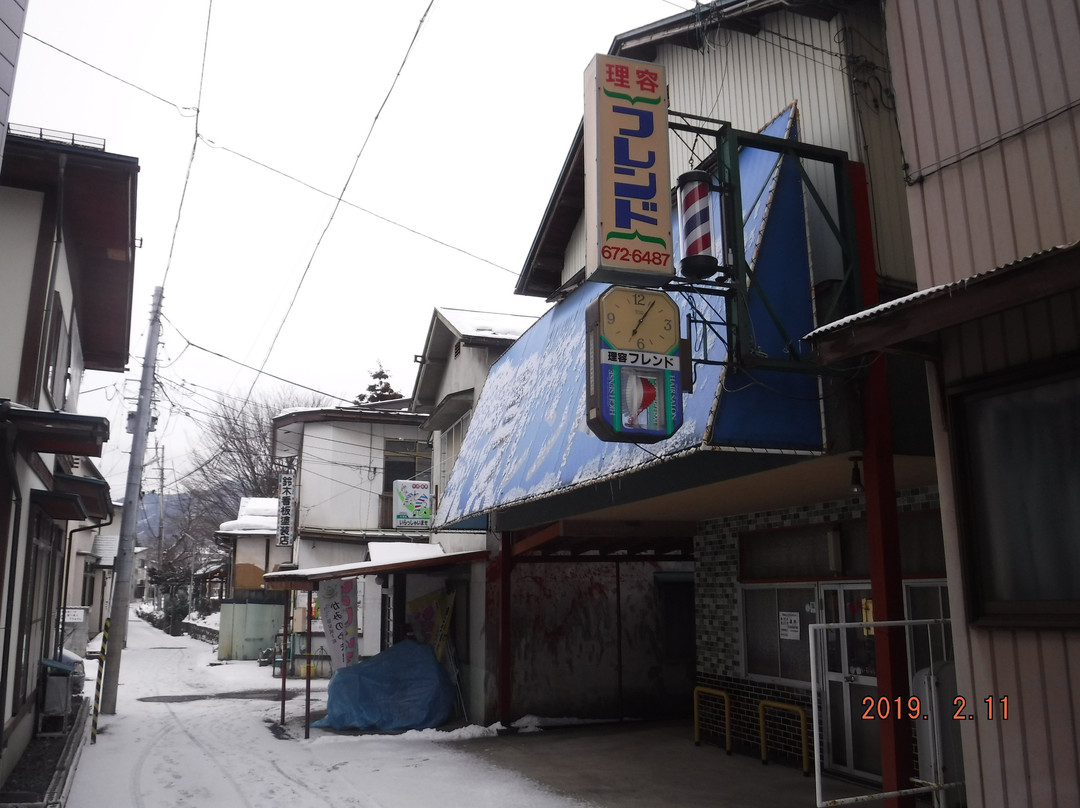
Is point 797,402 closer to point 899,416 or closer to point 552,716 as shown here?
point 899,416

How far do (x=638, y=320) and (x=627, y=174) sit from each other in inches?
46.0

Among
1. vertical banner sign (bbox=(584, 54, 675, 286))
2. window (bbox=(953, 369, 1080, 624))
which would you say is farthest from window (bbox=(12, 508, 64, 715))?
window (bbox=(953, 369, 1080, 624))

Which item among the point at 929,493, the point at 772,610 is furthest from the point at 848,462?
the point at 772,610

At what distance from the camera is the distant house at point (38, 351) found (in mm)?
8797

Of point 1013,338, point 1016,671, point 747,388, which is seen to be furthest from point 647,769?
point 1013,338

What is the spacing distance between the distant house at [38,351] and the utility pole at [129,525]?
3.43m

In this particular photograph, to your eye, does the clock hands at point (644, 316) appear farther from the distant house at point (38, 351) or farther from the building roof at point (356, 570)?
the building roof at point (356, 570)

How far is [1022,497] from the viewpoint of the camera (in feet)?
16.3

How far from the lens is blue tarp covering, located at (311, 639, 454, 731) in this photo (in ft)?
46.8

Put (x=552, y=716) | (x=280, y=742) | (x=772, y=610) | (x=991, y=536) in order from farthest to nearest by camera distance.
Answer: (x=552, y=716) → (x=280, y=742) → (x=772, y=610) → (x=991, y=536)

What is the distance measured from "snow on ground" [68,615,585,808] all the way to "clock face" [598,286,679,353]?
5.17m

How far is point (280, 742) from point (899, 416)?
1069 cm

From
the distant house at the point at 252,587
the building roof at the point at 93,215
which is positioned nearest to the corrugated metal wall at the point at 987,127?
the building roof at the point at 93,215

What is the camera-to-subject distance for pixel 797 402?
22.4 ft
